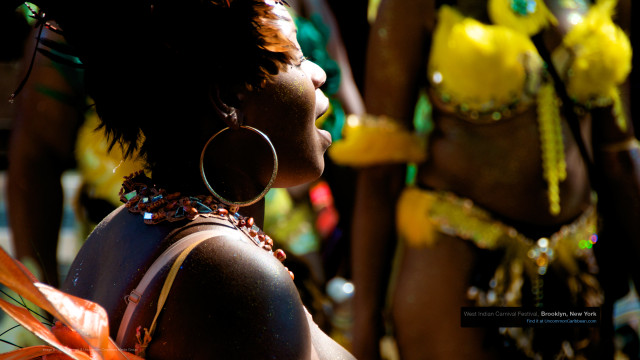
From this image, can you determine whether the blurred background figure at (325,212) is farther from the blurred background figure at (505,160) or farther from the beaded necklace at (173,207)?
the beaded necklace at (173,207)

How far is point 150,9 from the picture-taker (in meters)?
1.06

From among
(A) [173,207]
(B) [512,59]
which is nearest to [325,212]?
(B) [512,59]

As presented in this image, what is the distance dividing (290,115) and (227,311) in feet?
1.20

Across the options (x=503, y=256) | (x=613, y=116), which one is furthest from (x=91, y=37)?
(x=613, y=116)

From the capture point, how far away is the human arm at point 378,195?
2.39 meters

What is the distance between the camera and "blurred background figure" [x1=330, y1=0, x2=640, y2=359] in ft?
7.52

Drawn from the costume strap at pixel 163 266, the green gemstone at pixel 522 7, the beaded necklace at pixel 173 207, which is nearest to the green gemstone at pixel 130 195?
the beaded necklace at pixel 173 207

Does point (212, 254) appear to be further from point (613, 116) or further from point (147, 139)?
point (613, 116)

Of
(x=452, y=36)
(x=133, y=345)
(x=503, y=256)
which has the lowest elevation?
(x=503, y=256)

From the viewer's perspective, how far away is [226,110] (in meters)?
1.14

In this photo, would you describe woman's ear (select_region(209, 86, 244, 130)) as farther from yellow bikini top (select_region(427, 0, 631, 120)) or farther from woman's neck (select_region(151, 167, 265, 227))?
yellow bikini top (select_region(427, 0, 631, 120))

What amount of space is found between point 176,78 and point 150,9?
0.11 m

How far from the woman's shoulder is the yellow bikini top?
4.67 feet

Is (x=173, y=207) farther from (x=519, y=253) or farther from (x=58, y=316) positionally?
(x=519, y=253)
